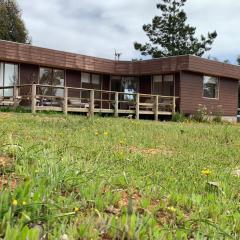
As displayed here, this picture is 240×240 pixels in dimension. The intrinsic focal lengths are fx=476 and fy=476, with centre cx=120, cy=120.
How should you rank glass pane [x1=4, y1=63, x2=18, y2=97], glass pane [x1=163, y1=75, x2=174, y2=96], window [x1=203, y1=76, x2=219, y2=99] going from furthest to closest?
window [x1=203, y1=76, x2=219, y2=99] → glass pane [x1=163, y1=75, x2=174, y2=96] → glass pane [x1=4, y1=63, x2=18, y2=97]

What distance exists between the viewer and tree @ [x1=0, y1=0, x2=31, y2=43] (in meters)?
45.8

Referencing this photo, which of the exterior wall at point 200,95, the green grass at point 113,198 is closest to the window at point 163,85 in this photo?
the exterior wall at point 200,95

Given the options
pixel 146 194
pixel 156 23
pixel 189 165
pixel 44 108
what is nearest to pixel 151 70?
pixel 44 108

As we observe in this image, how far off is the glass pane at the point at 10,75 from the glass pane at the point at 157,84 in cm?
863

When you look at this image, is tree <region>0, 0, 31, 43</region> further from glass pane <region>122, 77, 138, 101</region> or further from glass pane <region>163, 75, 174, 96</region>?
glass pane <region>163, 75, 174, 96</region>

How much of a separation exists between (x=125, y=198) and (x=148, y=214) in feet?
1.71

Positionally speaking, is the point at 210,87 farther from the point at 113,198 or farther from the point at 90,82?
the point at 113,198

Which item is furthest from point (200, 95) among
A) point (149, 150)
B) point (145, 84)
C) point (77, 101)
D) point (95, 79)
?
point (149, 150)

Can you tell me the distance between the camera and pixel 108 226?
3.40 meters

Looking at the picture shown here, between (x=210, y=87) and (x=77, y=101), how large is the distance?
8995 millimetres

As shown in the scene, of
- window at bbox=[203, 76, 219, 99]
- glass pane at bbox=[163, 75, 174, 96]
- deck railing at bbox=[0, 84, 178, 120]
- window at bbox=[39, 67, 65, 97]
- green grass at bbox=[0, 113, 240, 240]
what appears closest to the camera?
green grass at bbox=[0, 113, 240, 240]

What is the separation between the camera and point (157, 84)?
2883 cm

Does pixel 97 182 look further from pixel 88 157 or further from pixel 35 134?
pixel 35 134

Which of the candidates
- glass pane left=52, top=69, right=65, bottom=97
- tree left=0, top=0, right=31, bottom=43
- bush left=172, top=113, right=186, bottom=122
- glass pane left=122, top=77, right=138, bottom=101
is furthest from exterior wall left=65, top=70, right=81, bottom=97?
tree left=0, top=0, right=31, bottom=43
